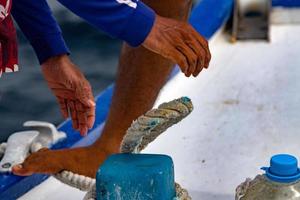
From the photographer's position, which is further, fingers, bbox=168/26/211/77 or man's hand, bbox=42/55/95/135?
man's hand, bbox=42/55/95/135

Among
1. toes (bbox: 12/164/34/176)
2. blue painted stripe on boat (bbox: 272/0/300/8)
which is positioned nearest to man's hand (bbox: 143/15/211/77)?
toes (bbox: 12/164/34/176)

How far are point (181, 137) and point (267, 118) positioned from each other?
22cm

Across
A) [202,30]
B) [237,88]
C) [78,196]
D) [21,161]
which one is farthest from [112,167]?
[202,30]

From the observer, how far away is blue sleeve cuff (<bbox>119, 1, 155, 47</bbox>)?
43.3 inches

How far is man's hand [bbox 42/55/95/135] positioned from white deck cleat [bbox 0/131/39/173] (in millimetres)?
247

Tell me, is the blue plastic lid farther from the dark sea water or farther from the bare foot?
the dark sea water

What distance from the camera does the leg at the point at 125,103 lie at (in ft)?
4.99

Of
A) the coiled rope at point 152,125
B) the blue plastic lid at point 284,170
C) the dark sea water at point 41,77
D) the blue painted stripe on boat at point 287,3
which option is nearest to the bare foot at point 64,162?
the coiled rope at point 152,125

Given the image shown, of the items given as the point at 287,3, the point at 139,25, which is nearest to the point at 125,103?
the point at 139,25

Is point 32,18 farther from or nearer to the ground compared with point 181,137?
farther from the ground

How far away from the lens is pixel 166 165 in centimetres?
105

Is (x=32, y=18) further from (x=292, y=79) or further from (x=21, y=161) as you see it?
(x=292, y=79)

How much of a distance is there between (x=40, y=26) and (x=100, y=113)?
1.92ft

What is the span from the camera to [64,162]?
1514 millimetres
